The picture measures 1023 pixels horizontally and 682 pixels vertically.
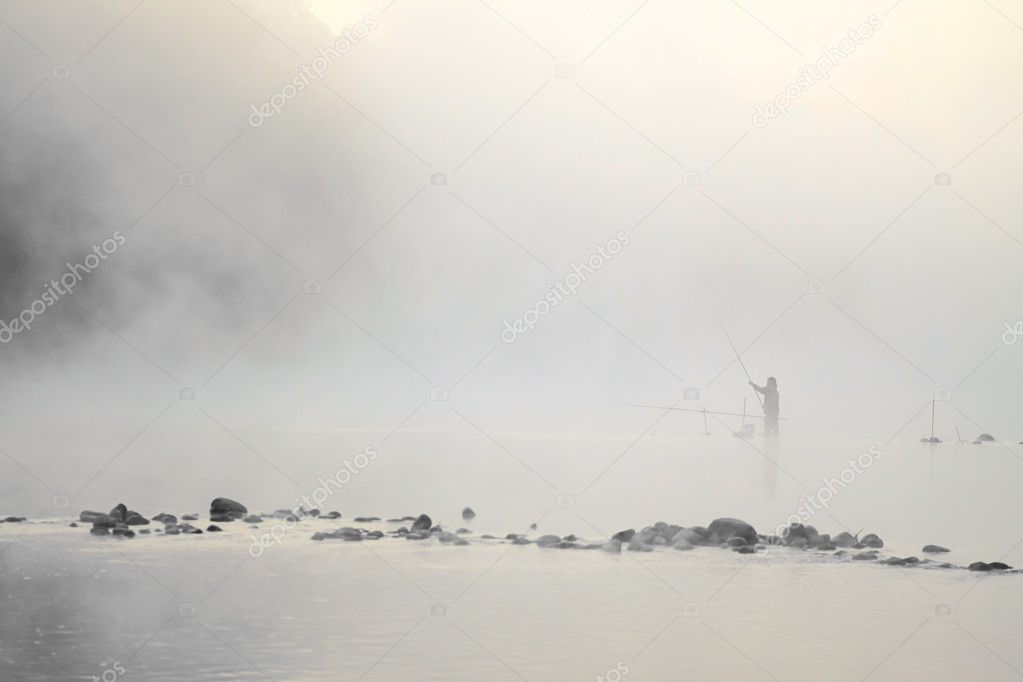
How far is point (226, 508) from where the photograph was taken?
22.6 m

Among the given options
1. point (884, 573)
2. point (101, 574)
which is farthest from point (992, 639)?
point (101, 574)

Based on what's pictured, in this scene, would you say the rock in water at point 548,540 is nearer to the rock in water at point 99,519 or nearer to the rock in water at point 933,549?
the rock in water at point 933,549

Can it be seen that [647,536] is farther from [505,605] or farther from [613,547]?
[505,605]

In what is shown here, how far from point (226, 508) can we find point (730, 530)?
844cm

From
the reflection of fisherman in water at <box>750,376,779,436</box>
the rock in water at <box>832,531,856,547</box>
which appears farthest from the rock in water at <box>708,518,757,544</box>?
the reflection of fisherman in water at <box>750,376,779,436</box>

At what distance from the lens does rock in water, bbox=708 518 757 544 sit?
20438mm

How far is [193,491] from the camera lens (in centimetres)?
2584

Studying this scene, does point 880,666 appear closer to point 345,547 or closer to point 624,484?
point 345,547

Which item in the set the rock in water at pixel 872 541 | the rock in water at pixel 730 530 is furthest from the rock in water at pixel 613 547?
the rock in water at pixel 872 541

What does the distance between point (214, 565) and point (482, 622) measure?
4.91 meters

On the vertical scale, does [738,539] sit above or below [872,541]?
below

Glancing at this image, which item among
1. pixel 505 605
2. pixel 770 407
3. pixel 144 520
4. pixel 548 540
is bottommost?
pixel 144 520

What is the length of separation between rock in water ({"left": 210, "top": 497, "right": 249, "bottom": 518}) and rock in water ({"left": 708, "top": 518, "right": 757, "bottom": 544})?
7889 millimetres

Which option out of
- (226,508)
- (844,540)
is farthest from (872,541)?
(226,508)
